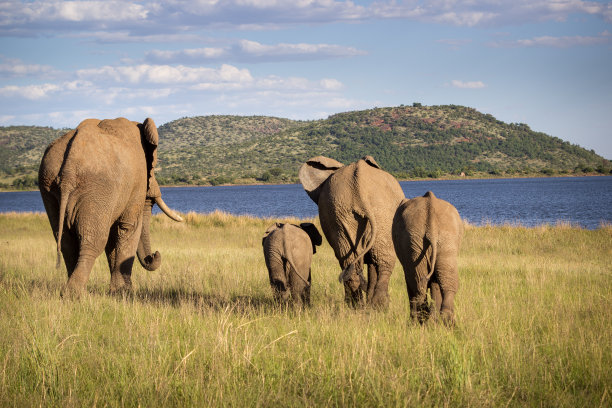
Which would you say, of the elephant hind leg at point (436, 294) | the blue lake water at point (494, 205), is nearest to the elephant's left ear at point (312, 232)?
the elephant hind leg at point (436, 294)

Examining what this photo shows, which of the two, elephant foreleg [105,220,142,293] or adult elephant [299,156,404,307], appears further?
elephant foreleg [105,220,142,293]

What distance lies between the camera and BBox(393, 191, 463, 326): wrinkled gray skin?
6363mm

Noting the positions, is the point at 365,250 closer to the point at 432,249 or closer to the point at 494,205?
the point at 432,249

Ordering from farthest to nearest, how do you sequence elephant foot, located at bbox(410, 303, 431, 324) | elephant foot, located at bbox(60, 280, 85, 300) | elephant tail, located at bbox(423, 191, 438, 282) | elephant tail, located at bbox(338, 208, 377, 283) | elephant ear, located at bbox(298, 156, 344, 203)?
elephant ear, located at bbox(298, 156, 344, 203) → elephant foot, located at bbox(60, 280, 85, 300) → elephant tail, located at bbox(338, 208, 377, 283) → elephant foot, located at bbox(410, 303, 431, 324) → elephant tail, located at bbox(423, 191, 438, 282)

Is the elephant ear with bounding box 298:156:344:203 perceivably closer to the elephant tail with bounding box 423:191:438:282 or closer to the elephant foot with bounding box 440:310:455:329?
the elephant tail with bounding box 423:191:438:282

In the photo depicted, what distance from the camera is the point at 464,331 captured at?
6.30 metres

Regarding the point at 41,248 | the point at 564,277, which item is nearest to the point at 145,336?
the point at 564,277

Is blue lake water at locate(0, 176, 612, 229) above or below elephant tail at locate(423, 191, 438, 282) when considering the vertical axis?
below

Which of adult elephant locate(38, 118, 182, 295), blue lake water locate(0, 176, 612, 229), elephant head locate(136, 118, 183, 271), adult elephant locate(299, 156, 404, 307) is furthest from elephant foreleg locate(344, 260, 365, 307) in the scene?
blue lake water locate(0, 176, 612, 229)

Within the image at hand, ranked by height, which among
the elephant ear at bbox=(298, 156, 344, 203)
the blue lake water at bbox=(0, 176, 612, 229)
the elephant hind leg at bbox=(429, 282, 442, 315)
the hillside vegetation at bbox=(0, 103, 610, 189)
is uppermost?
the hillside vegetation at bbox=(0, 103, 610, 189)

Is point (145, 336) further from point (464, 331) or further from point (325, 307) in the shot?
point (464, 331)

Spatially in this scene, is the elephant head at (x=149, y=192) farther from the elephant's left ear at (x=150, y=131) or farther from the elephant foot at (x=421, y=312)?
the elephant foot at (x=421, y=312)

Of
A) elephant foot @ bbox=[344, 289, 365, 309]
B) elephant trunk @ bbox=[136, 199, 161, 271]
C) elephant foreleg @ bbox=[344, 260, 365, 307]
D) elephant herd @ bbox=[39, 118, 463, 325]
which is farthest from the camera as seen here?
elephant trunk @ bbox=[136, 199, 161, 271]

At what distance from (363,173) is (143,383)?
3.96 meters
